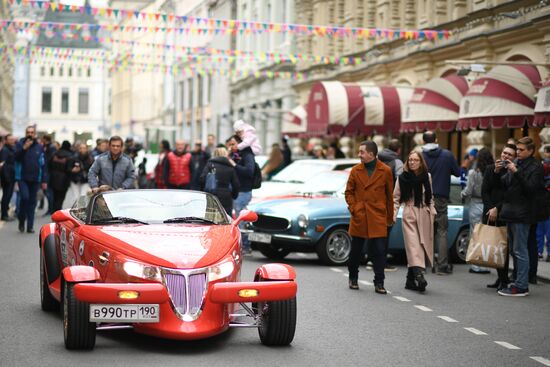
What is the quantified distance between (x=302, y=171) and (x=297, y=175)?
0.13 metres

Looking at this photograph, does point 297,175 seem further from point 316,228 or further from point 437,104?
point 437,104

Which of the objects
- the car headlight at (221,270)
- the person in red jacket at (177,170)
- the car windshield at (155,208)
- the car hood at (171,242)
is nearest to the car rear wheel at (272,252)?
the person in red jacket at (177,170)

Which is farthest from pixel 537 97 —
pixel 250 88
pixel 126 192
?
pixel 250 88

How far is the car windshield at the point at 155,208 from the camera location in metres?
9.73

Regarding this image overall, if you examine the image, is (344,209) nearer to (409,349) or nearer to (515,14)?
(409,349)

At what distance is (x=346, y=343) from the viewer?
9227 millimetres

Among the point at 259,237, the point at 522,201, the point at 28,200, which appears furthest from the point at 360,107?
the point at 522,201

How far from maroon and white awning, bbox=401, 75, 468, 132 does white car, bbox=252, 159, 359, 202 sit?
6.44 meters

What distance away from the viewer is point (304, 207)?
53.5 feet

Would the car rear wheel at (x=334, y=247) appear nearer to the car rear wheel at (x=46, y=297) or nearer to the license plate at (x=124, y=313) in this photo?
the car rear wheel at (x=46, y=297)

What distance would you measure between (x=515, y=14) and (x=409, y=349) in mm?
15938

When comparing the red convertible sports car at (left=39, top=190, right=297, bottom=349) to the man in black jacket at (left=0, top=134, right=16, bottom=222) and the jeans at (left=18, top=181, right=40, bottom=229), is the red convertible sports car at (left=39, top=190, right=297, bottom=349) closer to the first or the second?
the jeans at (left=18, top=181, right=40, bottom=229)

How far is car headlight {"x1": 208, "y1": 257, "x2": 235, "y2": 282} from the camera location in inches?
339

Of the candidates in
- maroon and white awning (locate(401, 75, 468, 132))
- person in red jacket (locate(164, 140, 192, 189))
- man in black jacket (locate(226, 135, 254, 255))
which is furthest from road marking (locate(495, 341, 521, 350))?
maroon and white awning (locate(401, 75, 468, 132))
